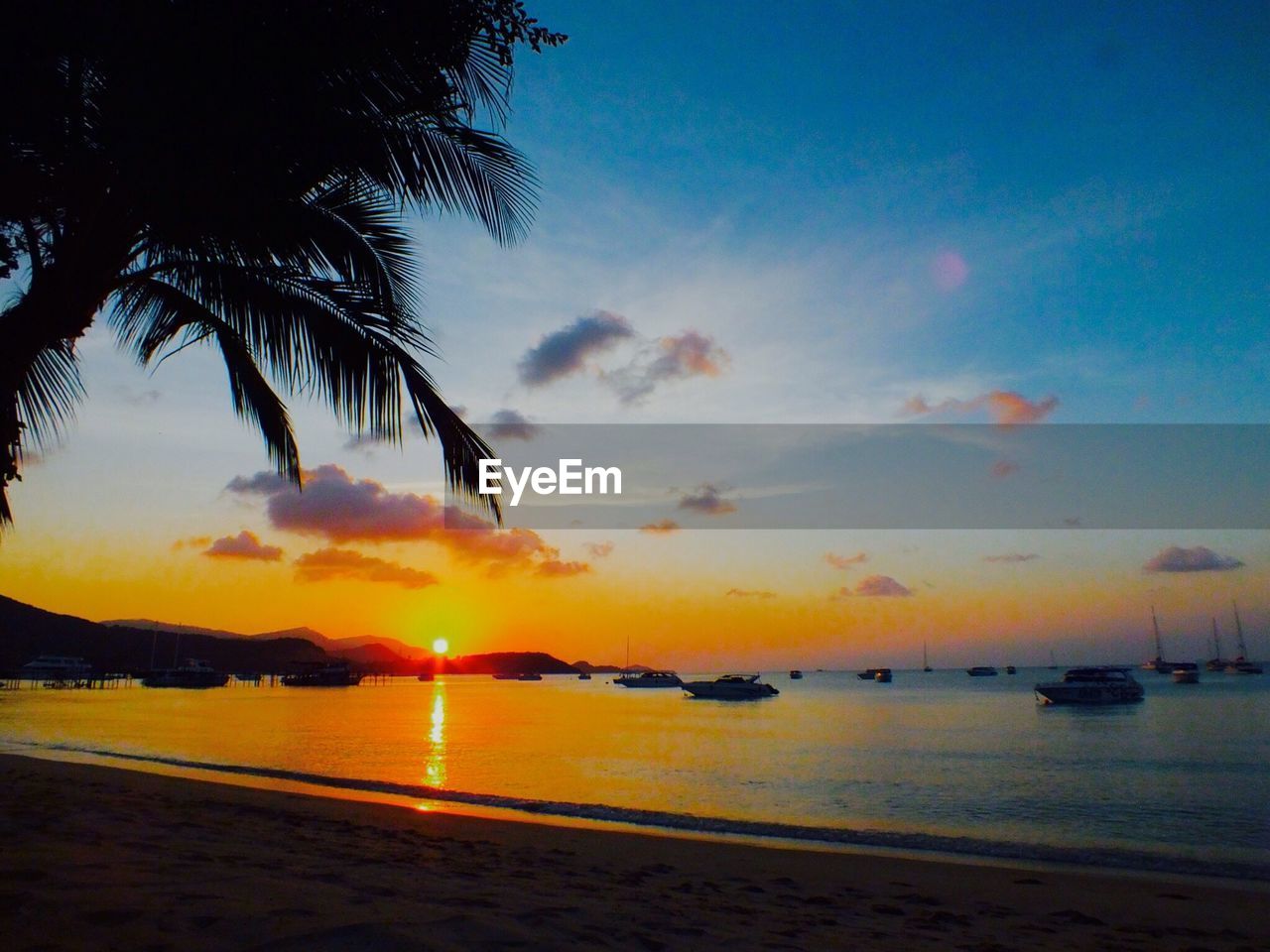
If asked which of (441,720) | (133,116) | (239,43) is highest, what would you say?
(239,43)

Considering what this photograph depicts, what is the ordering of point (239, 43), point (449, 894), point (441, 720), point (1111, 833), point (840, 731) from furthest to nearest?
point (441, 720) < point (840, 731) < point (1111, 833) < point (449, 894) < point (239, 43)

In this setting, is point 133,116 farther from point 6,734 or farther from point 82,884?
point 6,734

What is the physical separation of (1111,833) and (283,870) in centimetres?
1567

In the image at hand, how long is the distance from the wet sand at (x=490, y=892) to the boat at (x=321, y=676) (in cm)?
11403

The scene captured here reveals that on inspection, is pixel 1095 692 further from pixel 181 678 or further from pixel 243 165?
pixel 181 678

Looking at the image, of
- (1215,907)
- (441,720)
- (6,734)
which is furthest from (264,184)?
(441,720)

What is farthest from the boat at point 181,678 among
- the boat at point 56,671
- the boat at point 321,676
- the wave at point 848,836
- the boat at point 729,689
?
the wave at point 848,836

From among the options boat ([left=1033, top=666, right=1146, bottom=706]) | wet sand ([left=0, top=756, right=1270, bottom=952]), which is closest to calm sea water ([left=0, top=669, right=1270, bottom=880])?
wet sand ([left=0, top=756, right=1270, bottom=952])

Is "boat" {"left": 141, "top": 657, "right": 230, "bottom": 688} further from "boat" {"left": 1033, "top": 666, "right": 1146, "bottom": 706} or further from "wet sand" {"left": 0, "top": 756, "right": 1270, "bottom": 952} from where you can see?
"wet sand" {"left": 0, "top": 756, "right": 1270, "bottom": 952}

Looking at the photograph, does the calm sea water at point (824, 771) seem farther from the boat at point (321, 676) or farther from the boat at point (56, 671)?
the boat at point (321, 676)

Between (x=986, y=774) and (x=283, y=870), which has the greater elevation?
(x=283, y=870)

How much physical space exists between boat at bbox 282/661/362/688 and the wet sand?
11403 centimetres

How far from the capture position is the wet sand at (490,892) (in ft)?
15.5

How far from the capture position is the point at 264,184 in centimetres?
479
